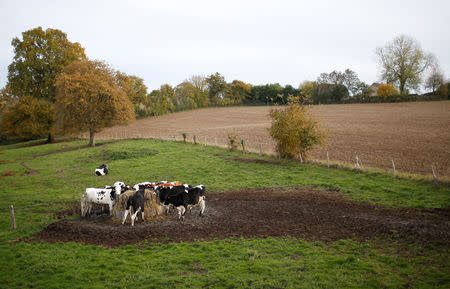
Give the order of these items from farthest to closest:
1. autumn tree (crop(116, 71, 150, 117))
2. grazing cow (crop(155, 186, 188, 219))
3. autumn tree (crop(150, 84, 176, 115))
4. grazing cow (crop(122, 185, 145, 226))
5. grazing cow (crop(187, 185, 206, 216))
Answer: autumn tree (crop(150, 84, 176, 115)), autumn tree (crop(116, 71, 150, 117)), grazing cow (crop(187, 185, 206, 216)), grazing cow (crop(155, 186, 188, 219)), grazing cow (crop(122, 185, 145, 226))

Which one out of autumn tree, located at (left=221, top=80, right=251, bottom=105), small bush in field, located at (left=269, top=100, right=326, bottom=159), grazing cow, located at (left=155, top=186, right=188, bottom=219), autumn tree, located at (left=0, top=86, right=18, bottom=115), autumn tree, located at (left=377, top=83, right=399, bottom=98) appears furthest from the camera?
autumn tree, located at (left=221, top=80, right=251, bottom=105)

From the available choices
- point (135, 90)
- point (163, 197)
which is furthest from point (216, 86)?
point (163, 197)

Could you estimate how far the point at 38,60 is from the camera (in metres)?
43.7

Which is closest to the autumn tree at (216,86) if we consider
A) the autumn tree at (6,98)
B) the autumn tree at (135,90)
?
the autumn tree at (135,90)

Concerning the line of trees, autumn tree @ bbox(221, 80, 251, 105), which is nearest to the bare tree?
the line of trees

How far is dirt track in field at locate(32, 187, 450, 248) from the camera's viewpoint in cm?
1095

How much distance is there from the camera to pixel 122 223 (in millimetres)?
12805

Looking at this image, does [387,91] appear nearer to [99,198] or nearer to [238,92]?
[238,92]

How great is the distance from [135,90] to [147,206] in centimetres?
5887

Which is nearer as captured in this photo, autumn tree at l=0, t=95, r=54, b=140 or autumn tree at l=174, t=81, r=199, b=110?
autumn tree at l=0, t=95, r=54, b=140

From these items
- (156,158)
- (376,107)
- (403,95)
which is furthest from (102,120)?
(403,95)

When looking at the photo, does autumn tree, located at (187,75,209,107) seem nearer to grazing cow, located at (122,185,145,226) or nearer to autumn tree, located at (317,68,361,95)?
autumn tree, located at (317,68,361,95)

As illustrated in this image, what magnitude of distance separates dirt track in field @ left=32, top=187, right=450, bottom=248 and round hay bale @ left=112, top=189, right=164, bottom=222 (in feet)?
1.43

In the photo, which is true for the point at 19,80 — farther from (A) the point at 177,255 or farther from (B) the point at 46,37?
(A) the point at 177,255
